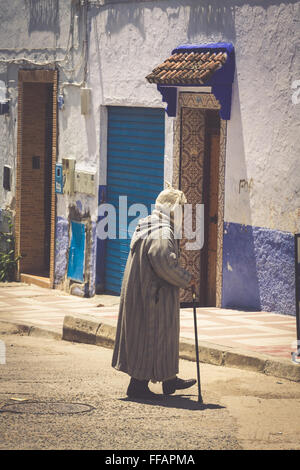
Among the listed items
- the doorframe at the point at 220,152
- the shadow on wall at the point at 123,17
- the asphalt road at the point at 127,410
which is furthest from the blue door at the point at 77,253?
the asphalt road at the point at 127,410

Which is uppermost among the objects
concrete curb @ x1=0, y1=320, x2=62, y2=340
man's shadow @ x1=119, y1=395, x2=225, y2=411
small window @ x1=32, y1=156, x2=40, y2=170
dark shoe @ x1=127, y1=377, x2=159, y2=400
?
small window @ x1=32, y1=156, x2=40, y2=170

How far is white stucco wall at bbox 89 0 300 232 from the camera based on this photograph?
12797 mm

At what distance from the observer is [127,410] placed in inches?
344

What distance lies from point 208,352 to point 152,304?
70.7 inches

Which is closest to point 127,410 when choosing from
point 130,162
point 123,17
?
point 130,162

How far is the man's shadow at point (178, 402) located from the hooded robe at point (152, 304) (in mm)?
191

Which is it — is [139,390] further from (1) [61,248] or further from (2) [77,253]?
(1) [61,248]

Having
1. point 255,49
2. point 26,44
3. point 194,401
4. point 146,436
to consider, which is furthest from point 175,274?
point 26,44

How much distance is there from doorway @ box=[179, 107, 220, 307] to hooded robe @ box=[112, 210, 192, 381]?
5101 millimetres

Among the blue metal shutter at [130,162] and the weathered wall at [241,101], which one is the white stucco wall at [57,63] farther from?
the blue metal shutter at [130,162]

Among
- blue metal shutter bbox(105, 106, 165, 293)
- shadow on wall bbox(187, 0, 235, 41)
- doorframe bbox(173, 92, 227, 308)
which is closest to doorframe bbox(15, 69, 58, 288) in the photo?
blue metal shutter bbox(105, 106, 165, 293)

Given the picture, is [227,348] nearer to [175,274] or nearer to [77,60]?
[175,274]

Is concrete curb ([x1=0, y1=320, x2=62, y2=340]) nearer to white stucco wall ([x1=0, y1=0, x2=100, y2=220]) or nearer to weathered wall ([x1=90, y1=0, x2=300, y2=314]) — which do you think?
weathered wall ([x1=90, y1=0, x2=300, y2=314])

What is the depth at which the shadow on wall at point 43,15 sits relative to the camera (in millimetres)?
17188
